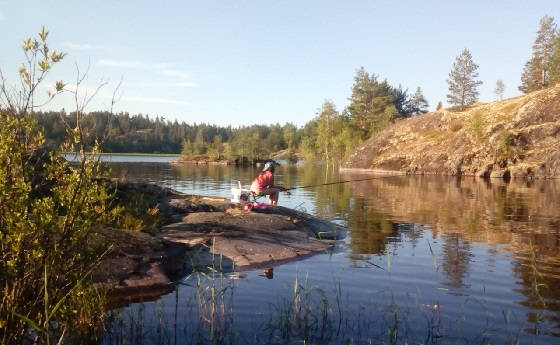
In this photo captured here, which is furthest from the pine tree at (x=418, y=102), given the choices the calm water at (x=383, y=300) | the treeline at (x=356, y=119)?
the calm water at (x=383, y=300)

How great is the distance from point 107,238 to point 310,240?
6861 mm

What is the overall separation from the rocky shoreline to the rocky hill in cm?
5335

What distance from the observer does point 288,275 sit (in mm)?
10906

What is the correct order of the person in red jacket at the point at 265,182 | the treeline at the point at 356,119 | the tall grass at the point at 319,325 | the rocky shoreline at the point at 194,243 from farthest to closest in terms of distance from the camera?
the treeline at the point at 356,119
the person in red jacket at the point at 265,182
the rocky shoreline at the point at 194,243
the tall grass at the point at 319,325

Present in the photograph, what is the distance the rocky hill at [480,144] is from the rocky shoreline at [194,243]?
5335cm

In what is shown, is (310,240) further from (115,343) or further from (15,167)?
(15,167)

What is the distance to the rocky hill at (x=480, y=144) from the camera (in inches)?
2406

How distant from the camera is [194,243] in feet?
40.1

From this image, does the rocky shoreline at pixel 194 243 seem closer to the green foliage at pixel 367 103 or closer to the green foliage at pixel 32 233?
the green foliage at pixel 32 233

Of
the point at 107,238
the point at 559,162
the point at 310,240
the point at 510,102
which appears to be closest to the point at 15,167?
the point at 107,238

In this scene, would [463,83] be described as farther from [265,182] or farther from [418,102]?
[265,182]

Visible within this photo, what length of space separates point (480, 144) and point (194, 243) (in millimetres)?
64966

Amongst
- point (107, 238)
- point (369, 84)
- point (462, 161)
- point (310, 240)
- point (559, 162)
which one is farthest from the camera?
point (369, 84)

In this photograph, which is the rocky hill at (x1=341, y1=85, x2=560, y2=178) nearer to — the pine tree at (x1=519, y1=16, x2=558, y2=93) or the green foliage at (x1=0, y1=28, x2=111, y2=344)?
the pine tree at (x1=519, y1=16, x2=558, y2=93)
